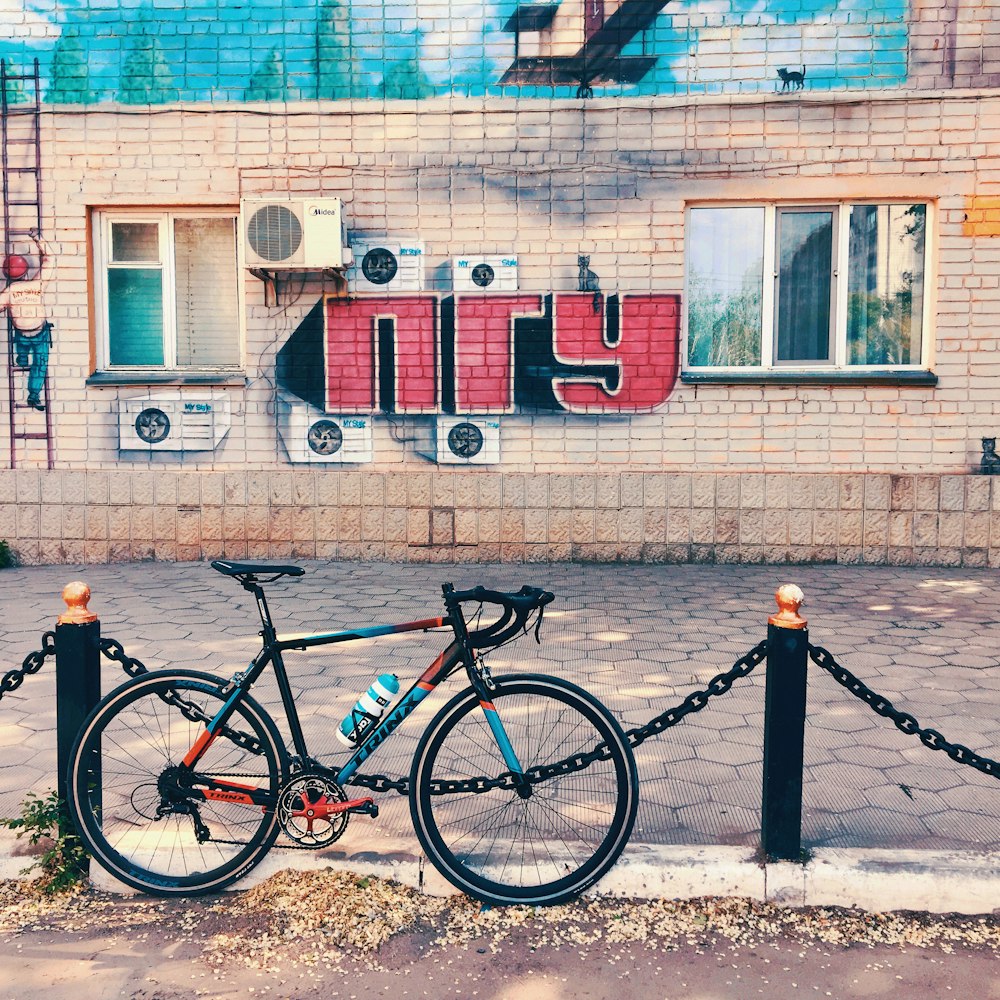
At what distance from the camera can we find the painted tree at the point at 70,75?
8.16m

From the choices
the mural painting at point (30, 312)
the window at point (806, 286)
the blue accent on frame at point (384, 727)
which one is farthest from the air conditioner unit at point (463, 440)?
the blue accent on frame at point (384, 727)

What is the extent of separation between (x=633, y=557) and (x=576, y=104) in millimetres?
4061

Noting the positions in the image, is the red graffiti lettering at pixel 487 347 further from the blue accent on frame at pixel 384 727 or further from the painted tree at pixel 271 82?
the blue accent on frame at pixel 384 727

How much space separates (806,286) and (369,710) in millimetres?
6707

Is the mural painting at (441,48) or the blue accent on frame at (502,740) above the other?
the mural painting at (441,48)

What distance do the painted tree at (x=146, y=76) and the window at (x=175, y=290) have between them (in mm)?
1041

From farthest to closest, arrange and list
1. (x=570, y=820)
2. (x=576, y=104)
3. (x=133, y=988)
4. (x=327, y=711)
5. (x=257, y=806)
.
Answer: (x=576, y=104), (x=327, y=711), (x=570, y=820), (x=257, y=806), (x=133, y=988)

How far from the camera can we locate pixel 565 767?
296 centimetres

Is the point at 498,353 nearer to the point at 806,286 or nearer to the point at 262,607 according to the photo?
the point at 806,286

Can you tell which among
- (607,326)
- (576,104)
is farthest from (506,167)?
(607,326)

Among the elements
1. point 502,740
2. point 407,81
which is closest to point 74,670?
point 502,740

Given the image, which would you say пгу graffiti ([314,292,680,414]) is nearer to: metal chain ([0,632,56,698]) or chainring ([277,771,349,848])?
metal chain ([0,632,56,698])

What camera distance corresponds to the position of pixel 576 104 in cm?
805

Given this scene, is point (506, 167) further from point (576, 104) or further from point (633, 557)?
point (633, 557)
